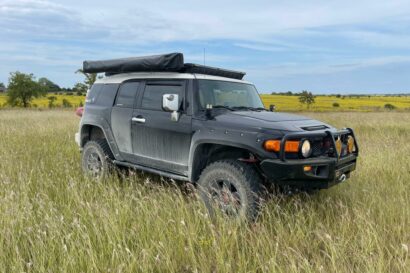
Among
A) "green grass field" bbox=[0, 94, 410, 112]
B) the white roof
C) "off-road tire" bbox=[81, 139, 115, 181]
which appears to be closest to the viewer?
the white roof

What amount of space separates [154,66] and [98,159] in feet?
6.68

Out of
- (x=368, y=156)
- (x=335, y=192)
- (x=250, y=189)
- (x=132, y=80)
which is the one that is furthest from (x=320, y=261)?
(x=368, y=156)

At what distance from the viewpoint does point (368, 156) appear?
24.5 ft

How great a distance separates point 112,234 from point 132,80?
2.90 m

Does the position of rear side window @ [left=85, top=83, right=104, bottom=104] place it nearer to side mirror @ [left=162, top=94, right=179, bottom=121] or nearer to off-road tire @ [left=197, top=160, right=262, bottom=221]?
side mirror @ [left=162, top=94, right=179, bottom=121]

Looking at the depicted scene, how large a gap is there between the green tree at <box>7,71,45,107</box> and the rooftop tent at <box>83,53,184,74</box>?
59411 mm

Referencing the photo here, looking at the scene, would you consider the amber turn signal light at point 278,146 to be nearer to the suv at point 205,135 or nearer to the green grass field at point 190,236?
the suv at point 205,135

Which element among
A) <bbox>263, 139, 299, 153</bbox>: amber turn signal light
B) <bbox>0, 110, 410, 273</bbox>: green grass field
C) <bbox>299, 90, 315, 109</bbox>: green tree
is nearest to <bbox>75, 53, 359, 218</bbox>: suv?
<bbox>263, 139, 299, 153</bbox>: amber turn signal light

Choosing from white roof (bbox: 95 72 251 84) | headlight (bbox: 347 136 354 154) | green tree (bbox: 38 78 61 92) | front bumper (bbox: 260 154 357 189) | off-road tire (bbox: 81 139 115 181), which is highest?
green tree (bbox: 38 78 61 92)

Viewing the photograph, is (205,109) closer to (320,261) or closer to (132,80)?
(132,80)

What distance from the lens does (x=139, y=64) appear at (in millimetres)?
5344

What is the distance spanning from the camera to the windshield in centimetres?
487

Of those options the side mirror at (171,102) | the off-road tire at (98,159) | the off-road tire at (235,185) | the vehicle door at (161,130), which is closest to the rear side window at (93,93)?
the off-road tire at (98,159)

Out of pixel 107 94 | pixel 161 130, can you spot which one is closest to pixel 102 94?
pixel 107 94
